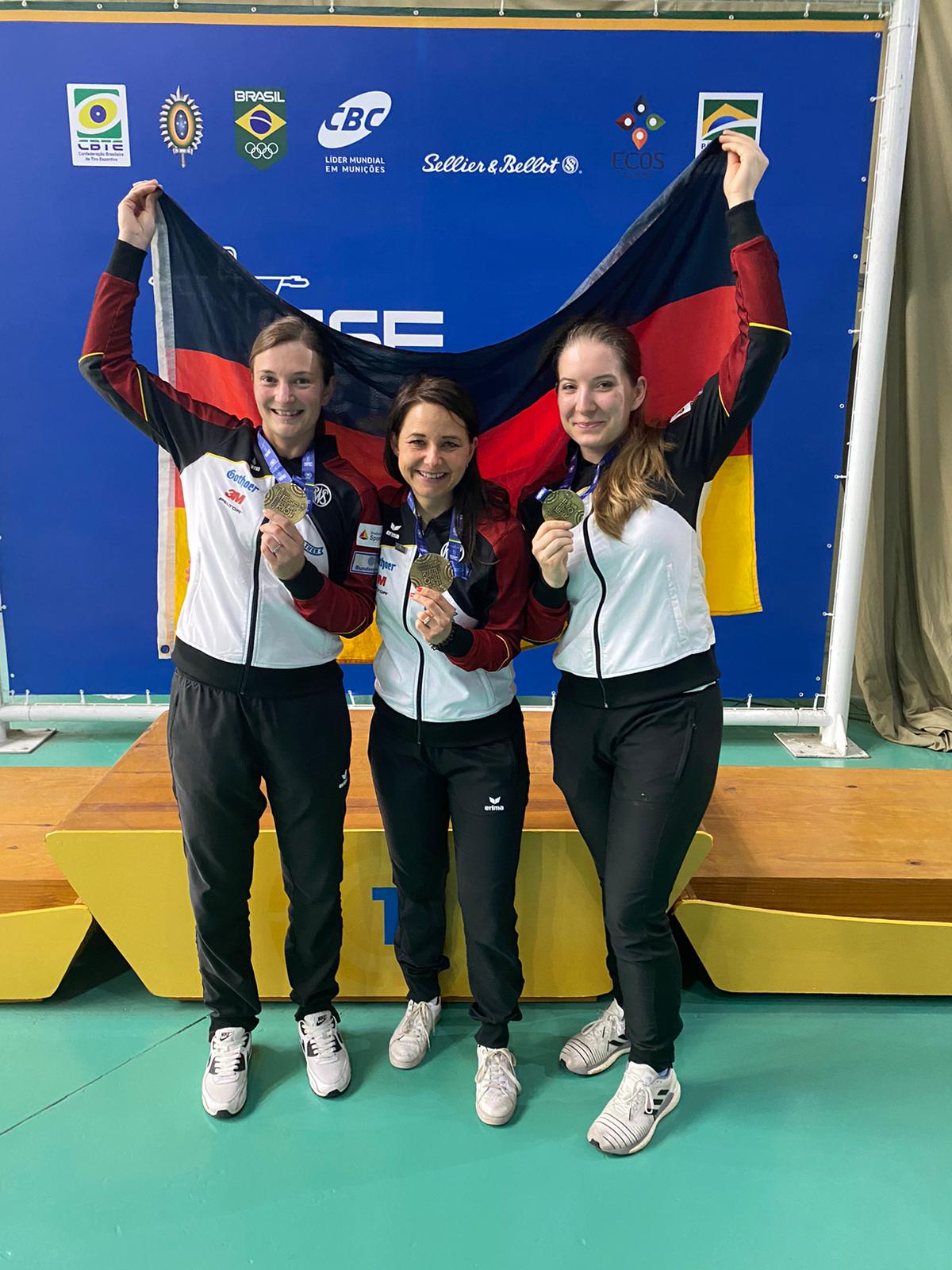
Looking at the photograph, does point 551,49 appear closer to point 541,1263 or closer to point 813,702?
point 813,702

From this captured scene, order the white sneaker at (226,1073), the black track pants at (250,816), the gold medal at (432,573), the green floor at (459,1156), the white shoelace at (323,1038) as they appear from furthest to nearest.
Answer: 1. the white shoelace at (323,1038)
2. the white sneaker at (226,1073)
3. the black track pants at (250,816)
4. the gold medal at (432,573)
5. the green floor at (459,1156)

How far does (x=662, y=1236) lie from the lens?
6.20 feet

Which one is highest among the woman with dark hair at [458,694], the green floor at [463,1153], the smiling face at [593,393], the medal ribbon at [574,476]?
the smiling face at [593,393]

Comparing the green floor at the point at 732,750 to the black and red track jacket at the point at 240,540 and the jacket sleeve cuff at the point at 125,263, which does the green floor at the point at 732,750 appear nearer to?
the black and red track jacket at the point at 240,540

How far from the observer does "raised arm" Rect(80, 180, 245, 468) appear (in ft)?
7.02

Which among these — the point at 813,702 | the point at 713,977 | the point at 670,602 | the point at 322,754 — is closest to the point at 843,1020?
the point at 713,977

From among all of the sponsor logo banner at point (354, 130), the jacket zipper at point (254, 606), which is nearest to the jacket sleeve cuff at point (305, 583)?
the jacket zipper at point (254, 606)

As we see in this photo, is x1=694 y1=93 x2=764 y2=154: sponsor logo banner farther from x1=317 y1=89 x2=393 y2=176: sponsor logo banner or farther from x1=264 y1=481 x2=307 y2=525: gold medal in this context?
x1=264 y1=481 x2=307 y2=525: gold medal

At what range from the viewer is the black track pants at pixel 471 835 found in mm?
2148

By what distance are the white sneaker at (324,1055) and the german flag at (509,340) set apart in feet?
4.94

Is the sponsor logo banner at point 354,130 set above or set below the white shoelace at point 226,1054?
above

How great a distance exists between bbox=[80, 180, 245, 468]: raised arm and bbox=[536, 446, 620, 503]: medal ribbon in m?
0.76

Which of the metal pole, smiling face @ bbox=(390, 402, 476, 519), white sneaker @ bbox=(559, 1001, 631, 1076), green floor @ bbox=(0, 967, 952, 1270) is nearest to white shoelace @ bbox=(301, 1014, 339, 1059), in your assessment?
green floor @ bbox=(0, 967, 952, 1270)

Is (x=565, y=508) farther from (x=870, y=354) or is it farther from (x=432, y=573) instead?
(x=870, y=354)
